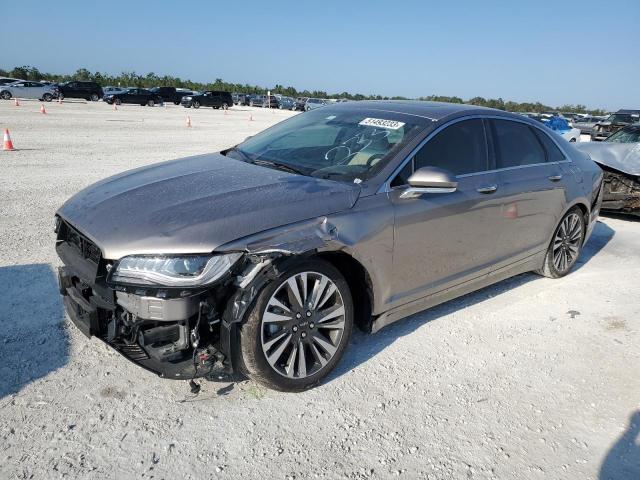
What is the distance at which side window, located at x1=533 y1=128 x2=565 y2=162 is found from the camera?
4952 millimetres

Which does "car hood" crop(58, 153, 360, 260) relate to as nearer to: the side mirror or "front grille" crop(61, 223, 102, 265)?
"front grille" crop(61, 223, 102, 265)

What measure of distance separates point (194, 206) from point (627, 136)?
9593 mm

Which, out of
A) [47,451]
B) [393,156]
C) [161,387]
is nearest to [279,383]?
[161,387]

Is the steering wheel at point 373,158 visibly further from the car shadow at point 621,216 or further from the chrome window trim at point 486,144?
the car shadow at point 621,216

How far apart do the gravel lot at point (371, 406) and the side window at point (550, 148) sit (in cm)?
141

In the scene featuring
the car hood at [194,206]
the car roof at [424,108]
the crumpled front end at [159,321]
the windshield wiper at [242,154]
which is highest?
the car roof at [424,108]

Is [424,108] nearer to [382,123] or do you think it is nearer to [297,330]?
[382,123]

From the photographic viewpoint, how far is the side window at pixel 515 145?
4.40 meters

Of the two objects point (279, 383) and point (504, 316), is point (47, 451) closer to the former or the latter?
point (279, 383)

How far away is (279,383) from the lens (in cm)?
304

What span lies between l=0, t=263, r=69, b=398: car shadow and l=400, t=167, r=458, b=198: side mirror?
2498mm

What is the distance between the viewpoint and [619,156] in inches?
321

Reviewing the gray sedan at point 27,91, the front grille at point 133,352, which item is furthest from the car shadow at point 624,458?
the gray sedan at point 27,91

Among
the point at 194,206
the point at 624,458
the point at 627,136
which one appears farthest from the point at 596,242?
the point at 194,206
